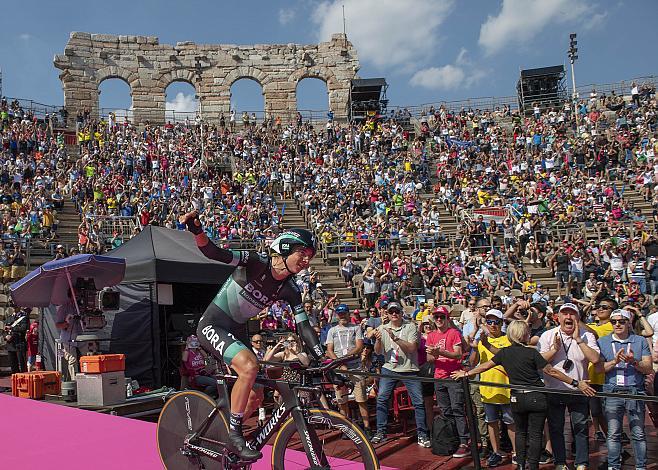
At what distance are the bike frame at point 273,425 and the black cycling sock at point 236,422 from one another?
0.14 meters

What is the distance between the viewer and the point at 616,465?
18.2ft

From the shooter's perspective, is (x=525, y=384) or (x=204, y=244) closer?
(x=204, y=244)

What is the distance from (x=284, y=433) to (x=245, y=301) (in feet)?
3.07

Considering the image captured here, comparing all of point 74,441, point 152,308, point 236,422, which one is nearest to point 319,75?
point 152,308

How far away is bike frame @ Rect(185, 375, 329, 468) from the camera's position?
398 centimetres

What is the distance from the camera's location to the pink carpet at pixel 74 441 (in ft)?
18.7

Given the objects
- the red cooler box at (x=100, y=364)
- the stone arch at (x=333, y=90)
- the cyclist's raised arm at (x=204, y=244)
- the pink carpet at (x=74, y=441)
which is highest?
the stone arch at (x=333, y=90)

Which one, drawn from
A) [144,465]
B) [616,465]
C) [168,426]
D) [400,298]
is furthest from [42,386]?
[400,298]

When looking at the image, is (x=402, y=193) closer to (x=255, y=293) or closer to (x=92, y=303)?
(x=92, y=303)

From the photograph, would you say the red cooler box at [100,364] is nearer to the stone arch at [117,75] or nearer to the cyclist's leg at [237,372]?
the cyclist's leg at [237,372]

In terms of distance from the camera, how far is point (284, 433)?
4.14m

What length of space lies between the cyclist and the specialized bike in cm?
17

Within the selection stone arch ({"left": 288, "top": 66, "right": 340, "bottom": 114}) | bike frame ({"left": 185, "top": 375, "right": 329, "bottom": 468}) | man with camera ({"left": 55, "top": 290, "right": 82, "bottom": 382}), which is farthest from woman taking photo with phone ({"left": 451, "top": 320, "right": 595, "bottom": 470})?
stone arch ({"left": 288, "top": 66, "right": 340, "bottom": 114})

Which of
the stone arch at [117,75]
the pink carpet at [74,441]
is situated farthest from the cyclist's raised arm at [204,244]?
the stone arch at [117,75]
